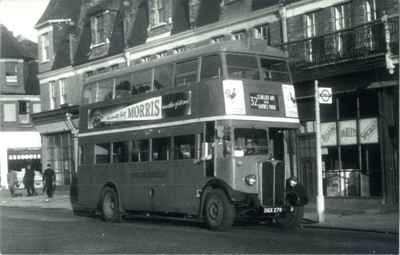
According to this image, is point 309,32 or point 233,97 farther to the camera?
point 309,32

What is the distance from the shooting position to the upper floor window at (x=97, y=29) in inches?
1458

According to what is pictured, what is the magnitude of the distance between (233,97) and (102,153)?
20.6ft

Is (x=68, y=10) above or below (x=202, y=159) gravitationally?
above

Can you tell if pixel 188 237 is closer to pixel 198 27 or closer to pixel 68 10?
pixel 198 27

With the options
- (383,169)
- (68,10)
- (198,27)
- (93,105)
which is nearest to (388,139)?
(383,169)

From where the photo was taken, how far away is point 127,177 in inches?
789

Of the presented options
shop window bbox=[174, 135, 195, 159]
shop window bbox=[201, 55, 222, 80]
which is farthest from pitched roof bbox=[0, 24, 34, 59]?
shop window bbox=[201, 55, 222, 80]

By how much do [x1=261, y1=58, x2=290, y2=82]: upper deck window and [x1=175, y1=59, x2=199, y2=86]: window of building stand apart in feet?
5.51

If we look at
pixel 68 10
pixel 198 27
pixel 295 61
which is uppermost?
pixel 68 10

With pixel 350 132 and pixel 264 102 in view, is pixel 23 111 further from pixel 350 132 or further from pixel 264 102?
pixel 264 102

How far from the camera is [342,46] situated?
22.4 m

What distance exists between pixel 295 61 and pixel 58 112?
19.2m

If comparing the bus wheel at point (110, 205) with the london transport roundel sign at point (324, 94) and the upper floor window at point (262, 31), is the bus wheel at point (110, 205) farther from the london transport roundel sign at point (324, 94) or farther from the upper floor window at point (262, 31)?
the upper floor window at point (262, 31)

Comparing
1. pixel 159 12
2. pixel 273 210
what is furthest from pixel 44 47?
pixel 273 210
